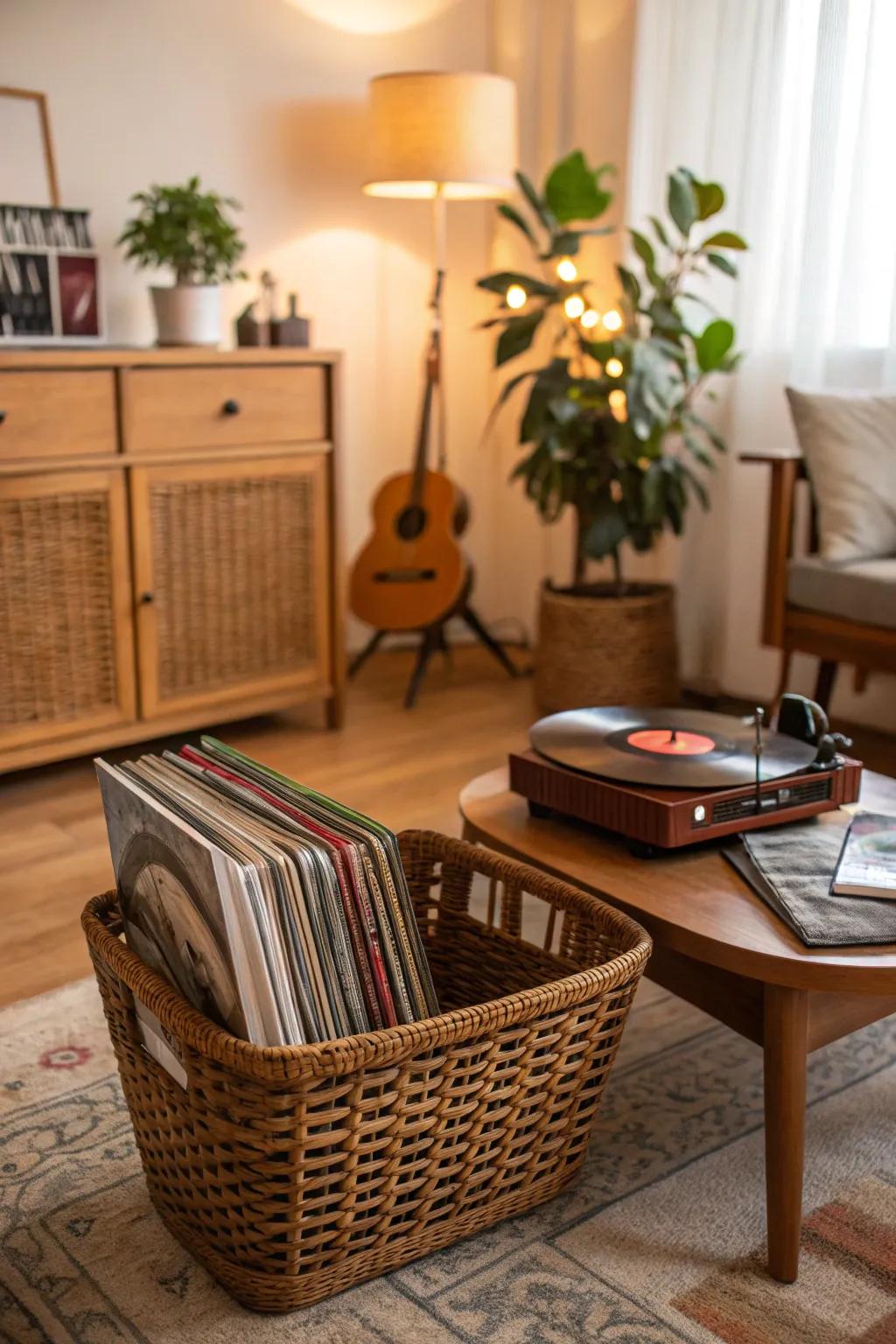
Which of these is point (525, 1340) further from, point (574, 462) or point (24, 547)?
point (574, 462)

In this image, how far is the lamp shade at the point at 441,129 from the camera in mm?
3057

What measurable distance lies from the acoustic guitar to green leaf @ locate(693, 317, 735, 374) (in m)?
0.68

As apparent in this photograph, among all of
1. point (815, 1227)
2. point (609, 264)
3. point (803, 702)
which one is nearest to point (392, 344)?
point (609, 264)

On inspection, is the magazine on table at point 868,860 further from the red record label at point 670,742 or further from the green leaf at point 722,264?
the green leaf at point 722,264

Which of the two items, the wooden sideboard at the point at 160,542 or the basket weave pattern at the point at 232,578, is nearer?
the wooden sideboard at the point at 160,542

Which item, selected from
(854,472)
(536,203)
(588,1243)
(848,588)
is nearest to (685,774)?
(588,1243)

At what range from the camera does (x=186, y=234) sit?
8.91 ft

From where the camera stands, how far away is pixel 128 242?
307 centimetres

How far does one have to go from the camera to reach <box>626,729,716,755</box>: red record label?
1.58 m

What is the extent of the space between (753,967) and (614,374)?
190cm

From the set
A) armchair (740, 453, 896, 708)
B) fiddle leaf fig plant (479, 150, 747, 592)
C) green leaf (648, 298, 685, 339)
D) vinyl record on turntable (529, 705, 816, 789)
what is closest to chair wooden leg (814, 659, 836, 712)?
armchair (740, 453, 896, 708)

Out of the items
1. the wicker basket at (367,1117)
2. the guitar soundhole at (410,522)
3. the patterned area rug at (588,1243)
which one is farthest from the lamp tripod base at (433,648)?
the wicker basket at (367,1117)

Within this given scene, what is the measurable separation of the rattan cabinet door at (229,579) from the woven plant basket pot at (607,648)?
0.53 meters

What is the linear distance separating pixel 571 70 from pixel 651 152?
0.38 meters
